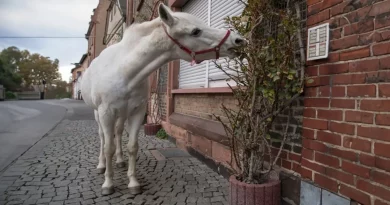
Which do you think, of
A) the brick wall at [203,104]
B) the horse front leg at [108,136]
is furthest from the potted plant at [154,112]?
the horse front leg at [108,136]

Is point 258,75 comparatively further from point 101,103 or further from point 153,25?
point 101,103

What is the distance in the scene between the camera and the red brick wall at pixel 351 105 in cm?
170

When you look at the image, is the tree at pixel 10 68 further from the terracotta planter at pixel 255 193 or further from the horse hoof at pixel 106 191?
the terracotta planter at pixel 255 193

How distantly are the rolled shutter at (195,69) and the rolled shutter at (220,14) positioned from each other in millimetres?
340

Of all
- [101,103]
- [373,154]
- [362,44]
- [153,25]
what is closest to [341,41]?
[362,44]

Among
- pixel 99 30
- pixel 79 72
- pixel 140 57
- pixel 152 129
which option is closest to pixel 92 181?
pixel 140 57

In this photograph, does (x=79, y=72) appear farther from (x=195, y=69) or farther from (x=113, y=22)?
(x=195, y=69)

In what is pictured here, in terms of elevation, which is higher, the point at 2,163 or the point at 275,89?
the point at 275,89

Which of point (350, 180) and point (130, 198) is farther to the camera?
point (130, 198)

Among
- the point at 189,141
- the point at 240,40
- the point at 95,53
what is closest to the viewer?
the point at 240,40

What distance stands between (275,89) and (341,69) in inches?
21.3

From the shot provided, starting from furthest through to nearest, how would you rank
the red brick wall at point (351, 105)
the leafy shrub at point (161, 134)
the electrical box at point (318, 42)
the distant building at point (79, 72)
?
the distant building at point (79, 72) → the leafy shrub at point (161, 134) → the electrical box at point (318, 42) → the red brick wall at point (351, 105)

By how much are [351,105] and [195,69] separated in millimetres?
Answer: 3950

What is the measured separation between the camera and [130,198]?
3.10 m
